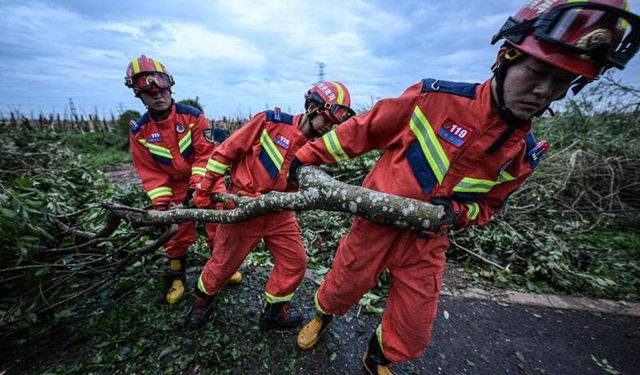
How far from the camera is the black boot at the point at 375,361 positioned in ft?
6.51

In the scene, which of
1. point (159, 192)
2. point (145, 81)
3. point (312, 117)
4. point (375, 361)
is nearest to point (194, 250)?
point (159, 192)

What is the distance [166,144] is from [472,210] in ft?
9.47

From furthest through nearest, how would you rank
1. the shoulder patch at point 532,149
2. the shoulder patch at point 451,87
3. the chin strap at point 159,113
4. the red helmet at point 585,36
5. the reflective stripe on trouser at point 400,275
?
1. the chin strap at point 159,113
2. the reflective stripe on trouser at point 400,275
3. the shoulder patch at point 532,149
4. the shoulder patch at point 451,87
5. the red helmet at point 585,36

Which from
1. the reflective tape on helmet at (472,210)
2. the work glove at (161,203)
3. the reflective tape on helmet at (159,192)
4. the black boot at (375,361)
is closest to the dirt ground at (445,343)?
the black boot at (375,361)

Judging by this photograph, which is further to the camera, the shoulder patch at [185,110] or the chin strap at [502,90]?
the shoulder patch at [185,110]

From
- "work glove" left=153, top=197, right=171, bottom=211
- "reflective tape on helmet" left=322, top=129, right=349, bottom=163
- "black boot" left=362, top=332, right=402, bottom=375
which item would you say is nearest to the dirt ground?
"black boot" left=362, top=332, right=402, bottom=375

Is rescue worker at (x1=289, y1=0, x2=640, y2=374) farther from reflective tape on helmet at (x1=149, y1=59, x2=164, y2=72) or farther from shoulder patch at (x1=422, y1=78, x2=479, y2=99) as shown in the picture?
reflective tape on helmet at (x1=149, y1=59, x2=164, y2=72)

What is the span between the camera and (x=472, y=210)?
1.71 m

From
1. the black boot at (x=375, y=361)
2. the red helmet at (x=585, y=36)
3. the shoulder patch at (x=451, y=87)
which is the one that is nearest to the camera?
the red helmet at (x=585, y=36)

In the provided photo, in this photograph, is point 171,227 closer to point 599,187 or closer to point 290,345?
point 290,345

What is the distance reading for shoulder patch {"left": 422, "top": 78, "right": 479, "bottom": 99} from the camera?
1500 millimetres

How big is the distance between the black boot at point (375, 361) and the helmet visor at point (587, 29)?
201cm

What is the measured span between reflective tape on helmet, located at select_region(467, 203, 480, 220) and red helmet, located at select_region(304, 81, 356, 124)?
116cm

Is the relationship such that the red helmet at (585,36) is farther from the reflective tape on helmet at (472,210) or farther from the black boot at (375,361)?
the black boot at (375,361)
